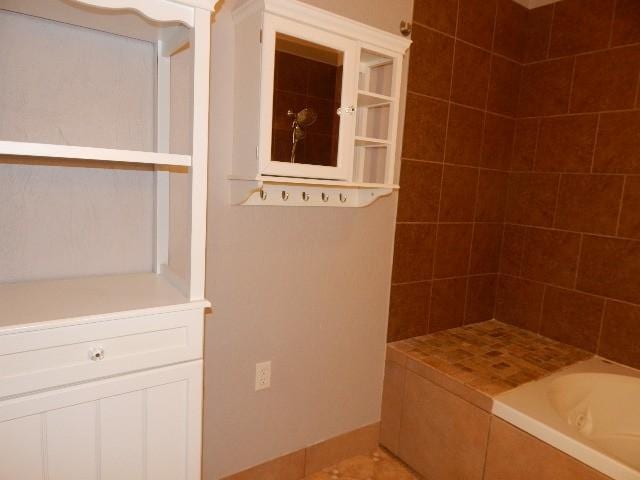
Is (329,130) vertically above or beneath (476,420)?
above

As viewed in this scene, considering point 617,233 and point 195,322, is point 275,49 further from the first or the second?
point 617,233

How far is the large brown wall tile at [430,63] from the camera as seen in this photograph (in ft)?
6.17

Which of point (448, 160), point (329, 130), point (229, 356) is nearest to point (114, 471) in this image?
point (229, 356)

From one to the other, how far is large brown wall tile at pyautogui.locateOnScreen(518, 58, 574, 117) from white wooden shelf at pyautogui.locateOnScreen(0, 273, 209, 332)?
6.55 ft

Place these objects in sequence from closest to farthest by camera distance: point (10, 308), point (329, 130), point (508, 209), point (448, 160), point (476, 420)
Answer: point (10, 308) < point (329, 130) < point (476, 420) < point (448, 160) < point (508, 209)

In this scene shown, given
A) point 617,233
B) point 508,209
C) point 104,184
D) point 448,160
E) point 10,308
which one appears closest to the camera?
point 10,308

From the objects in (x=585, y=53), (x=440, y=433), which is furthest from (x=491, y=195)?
(x=440, y=433)

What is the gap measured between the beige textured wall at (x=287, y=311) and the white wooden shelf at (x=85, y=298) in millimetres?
317

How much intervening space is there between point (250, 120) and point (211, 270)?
528 millimetres

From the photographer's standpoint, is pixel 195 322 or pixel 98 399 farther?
pixel 195 322

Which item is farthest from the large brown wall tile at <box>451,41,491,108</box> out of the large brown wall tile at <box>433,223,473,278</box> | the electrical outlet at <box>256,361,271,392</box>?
the electrical outlet at <box>256,361,271,392</box>

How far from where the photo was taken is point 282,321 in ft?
5.53

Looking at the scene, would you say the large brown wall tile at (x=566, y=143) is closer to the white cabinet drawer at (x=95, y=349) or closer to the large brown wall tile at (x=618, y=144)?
the large brown wall tile at (x=618, y=144)

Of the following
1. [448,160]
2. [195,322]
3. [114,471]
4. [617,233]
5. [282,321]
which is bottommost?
[114,471]
